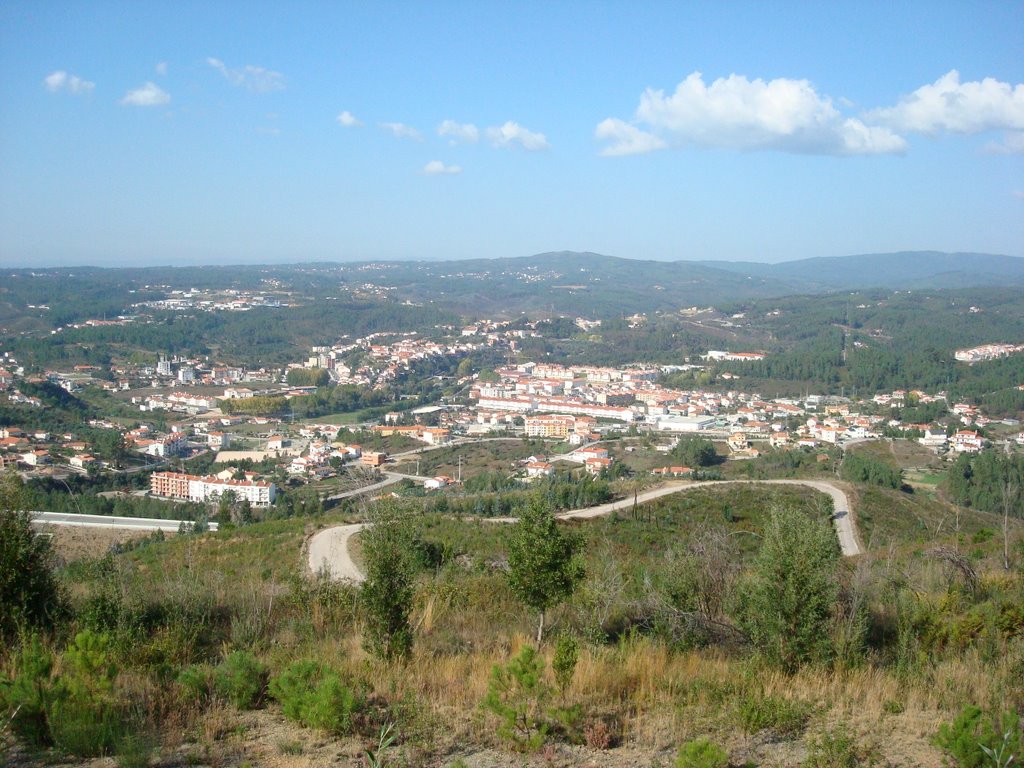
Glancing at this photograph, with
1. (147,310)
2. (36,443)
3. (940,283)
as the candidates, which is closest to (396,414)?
(36,443)

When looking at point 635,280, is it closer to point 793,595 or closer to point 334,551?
point 334,551

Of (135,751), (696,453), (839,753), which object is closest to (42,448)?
(696,453)

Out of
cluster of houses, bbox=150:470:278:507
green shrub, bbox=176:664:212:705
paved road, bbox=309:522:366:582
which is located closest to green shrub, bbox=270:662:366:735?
green shrub, bbox=176:664:212:705

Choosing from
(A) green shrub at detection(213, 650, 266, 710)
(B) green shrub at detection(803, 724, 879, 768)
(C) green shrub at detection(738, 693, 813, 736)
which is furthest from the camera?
(A) green shrub at detection(213, 650, 266, 710)

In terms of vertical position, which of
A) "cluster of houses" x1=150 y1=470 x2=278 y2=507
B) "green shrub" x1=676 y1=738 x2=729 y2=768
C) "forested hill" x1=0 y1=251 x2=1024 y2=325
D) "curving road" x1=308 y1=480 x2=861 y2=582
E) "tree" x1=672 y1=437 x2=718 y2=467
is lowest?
"cluster of houses" x1=150 y1=470 x2=278 y2=507

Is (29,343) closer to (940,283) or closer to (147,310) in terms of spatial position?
(147,310)

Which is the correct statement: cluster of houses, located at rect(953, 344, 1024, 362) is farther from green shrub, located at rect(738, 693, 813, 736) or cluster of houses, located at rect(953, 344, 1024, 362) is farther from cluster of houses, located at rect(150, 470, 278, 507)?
green shrub, located at rect(738, 693, 813, 736)
